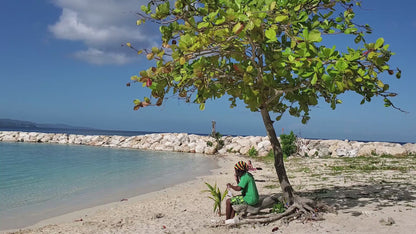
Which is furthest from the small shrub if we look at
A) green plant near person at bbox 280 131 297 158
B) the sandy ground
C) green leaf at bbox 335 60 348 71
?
green plant near person at bbox 280 131 297 158

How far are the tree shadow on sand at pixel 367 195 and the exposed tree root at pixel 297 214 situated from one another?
0.68 metres

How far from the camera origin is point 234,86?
7.23m

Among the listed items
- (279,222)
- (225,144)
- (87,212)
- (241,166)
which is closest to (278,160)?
(241,166)

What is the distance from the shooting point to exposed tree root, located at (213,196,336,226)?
24.1ft

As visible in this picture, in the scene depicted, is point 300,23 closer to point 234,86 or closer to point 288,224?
point 234,86

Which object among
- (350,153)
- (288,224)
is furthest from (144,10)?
(350,153)

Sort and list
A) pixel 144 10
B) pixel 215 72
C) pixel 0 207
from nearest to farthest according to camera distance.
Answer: pixel 144 10 → pixel 215 72 → pixel 0 207

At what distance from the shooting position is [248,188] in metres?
7.73

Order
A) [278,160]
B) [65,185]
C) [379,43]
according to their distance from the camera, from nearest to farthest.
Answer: [379,43]
[278,160]
[65,185]

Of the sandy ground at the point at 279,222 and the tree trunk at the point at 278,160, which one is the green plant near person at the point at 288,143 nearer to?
the sandy ground at the point at 279,222

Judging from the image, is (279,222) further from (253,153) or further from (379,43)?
(253,153)

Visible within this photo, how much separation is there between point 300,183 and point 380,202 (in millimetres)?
4455

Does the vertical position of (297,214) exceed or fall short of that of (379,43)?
it falls short

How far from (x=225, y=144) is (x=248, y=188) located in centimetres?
3133
